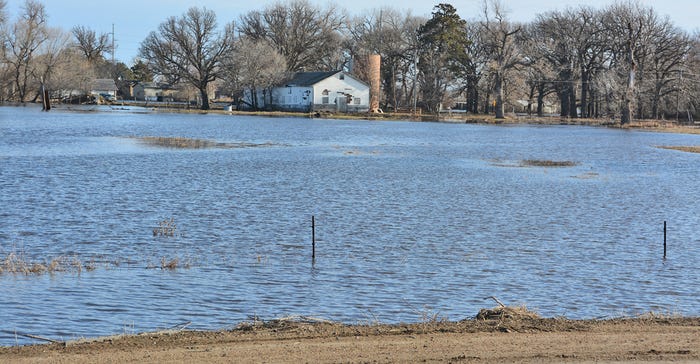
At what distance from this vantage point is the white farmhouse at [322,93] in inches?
4402

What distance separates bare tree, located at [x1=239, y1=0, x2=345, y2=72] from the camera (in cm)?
13038

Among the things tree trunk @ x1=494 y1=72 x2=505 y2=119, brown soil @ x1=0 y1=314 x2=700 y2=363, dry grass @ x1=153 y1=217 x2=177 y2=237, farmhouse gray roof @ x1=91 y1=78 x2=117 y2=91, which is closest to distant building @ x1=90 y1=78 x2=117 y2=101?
farmhouse gray roof @ x1=91 y1=78 x2=117 y2=91

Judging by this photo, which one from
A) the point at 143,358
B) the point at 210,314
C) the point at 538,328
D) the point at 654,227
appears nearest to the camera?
the point at 143,358

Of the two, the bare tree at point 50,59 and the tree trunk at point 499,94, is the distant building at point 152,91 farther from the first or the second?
the tree trunk at point 499,94

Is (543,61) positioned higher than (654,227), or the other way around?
(543,61)

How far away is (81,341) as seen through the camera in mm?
10398

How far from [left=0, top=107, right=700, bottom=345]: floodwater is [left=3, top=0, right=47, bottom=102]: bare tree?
287 ft

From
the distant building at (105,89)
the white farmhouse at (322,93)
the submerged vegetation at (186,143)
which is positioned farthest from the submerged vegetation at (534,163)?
the distant building at (105,89)

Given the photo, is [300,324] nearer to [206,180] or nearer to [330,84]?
[206,180]

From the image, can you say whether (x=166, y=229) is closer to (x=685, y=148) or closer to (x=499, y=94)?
(x=685, y=148)

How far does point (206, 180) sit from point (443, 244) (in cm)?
1563

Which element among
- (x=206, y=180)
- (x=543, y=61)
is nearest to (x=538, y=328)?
(x=206, y=180)

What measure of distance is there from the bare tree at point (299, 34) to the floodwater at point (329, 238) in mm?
85397

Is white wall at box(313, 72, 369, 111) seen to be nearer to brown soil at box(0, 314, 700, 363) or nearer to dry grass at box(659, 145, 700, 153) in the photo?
dry grass at box(659, 145, 700, 153)
